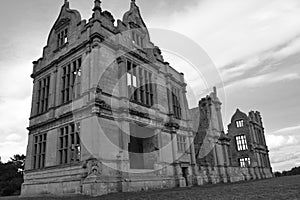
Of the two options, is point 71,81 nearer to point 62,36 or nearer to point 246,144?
point 62,36

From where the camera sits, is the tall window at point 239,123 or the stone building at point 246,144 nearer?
the stone building at point 246,144

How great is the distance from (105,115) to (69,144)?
3.39 m

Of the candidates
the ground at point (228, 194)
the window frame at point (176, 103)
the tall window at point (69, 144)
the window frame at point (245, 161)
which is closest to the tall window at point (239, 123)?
the window frame at point (245, 161)

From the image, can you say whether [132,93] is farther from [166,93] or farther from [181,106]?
[181,106]

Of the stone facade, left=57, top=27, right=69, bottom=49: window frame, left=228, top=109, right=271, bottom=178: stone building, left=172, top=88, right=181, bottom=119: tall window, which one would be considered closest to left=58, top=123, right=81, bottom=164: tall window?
left=57, top=27, right=69, bottom=49: window frame

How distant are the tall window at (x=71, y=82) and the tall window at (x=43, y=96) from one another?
2603mm

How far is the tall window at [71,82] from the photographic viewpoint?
18.2 m

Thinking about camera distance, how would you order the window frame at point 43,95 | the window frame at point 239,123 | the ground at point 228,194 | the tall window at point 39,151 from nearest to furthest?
the ground at point 228,194, the tall window at point 39,151, the window frame at point 43,95, the window frame at point 239,123

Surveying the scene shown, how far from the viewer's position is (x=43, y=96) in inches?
845

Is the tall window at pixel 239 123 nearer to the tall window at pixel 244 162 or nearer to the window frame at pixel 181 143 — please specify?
the tall window at pixel 244 162

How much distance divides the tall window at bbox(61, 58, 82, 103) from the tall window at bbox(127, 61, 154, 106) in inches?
157

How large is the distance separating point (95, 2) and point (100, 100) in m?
8.23

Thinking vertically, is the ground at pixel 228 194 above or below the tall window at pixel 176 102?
below

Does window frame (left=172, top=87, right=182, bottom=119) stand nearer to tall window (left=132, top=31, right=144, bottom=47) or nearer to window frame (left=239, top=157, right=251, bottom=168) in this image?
tall window (left=132, top=31, right=144, bottom=47)
